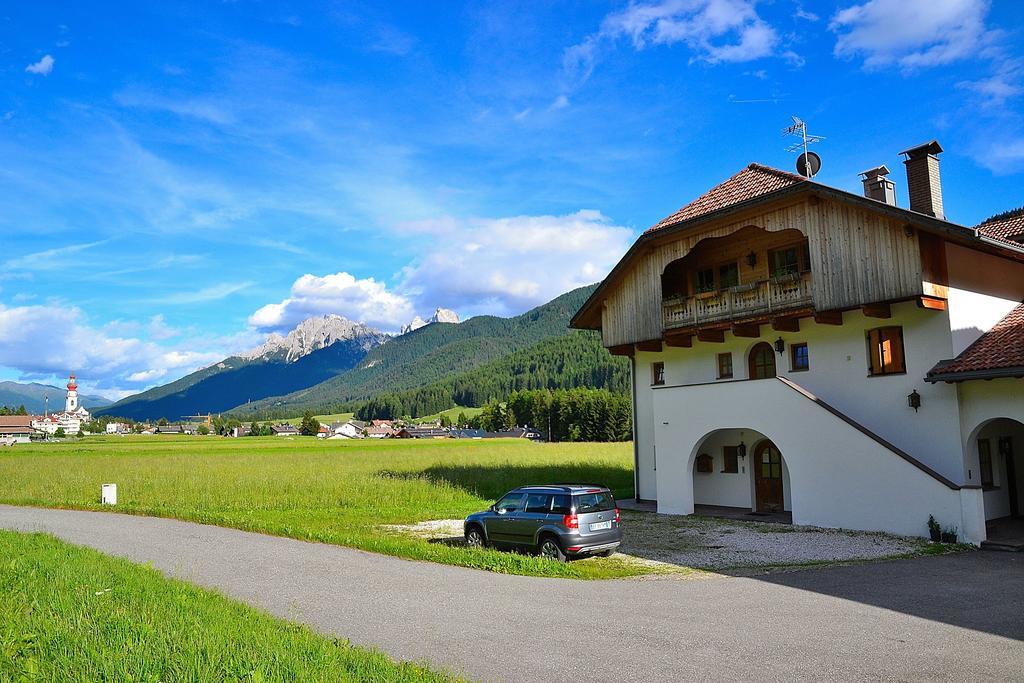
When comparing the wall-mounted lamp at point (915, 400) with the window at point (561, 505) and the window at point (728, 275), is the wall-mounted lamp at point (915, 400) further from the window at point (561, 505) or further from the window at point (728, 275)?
the window at point (561, 505)

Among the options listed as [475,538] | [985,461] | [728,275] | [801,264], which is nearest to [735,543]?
[475,538]

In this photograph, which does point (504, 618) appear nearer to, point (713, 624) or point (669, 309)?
point (713, 624)

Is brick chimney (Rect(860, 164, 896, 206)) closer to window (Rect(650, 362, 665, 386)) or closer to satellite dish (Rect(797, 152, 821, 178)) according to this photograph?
satellite dish (Rect(797, 152, 821, 178))

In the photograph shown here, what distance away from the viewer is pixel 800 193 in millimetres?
21234

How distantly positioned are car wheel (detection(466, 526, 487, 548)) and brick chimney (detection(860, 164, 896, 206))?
628 inches

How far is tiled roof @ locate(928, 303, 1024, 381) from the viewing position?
57.1 feet

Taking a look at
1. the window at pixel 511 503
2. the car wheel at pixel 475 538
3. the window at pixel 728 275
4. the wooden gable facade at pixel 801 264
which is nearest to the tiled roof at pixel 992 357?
the wooden gable facade at pixel 801 264

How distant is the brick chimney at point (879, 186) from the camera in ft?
75.0

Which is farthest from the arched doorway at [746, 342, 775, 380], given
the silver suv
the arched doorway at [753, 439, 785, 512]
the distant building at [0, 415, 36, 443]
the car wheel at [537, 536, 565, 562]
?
the distant building at [0, 415, 36, 443]

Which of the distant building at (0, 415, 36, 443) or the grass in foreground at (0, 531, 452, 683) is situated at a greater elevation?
the distant building at (0, 415, 36, 443)

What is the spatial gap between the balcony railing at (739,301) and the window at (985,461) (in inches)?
249

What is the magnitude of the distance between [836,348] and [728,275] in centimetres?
477

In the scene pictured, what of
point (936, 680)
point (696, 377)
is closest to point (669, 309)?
point (696, 377)

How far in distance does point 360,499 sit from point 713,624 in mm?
20832
